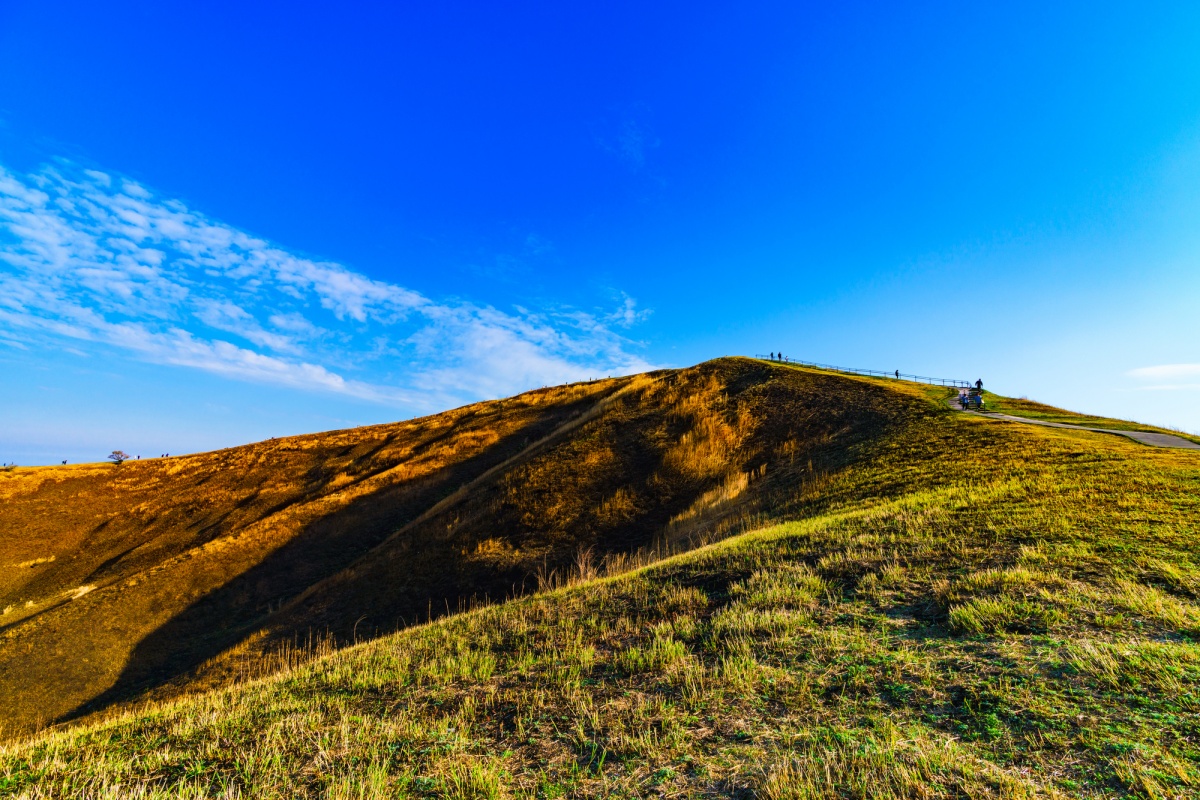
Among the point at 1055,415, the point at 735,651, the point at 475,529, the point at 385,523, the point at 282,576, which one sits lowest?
the point at 282,576

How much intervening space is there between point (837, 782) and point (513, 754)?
314 centimetres

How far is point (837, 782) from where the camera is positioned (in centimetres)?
402

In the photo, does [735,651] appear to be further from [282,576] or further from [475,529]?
[282,576]

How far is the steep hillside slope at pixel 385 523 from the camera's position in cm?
2034

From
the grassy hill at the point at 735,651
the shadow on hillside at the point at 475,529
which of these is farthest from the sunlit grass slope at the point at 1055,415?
the shadow on hillside at the point at 475,529

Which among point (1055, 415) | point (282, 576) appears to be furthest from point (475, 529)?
point (1055, 415)

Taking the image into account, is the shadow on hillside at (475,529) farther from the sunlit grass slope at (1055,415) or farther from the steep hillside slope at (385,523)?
the sunlit grass slope at (1055,415)

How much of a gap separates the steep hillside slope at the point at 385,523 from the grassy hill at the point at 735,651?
0.27m

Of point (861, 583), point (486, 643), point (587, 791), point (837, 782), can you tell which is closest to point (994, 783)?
point (837, 782)

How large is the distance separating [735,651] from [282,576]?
1139 inches

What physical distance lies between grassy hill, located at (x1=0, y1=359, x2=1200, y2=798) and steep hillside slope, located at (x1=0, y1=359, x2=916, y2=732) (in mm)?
271

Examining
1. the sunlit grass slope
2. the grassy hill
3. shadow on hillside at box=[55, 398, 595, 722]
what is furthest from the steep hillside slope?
A: the sunlit grass slope

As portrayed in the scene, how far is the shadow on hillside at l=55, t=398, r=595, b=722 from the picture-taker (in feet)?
65.9

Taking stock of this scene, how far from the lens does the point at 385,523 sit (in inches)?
1238
